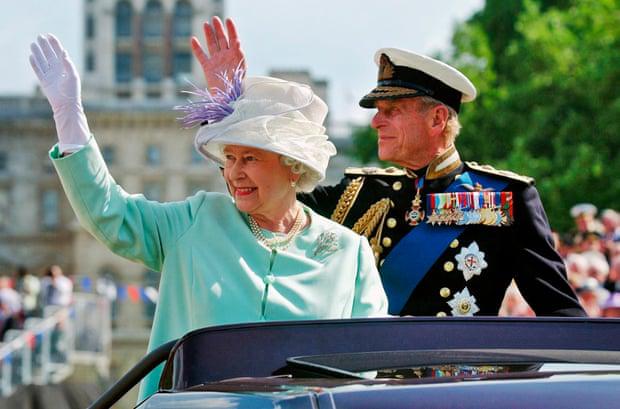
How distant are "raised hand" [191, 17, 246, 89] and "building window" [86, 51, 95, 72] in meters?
106

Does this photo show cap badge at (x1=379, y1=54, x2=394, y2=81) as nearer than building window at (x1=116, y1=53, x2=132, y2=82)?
Yes

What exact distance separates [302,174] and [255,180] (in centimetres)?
25

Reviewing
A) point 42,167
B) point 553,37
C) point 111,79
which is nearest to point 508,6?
point 553,37

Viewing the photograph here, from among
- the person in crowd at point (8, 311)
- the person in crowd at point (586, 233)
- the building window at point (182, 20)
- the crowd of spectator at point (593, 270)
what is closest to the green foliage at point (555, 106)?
the person in crowd at point (8, 311)

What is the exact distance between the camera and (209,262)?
439cm

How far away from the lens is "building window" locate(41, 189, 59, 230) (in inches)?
3826

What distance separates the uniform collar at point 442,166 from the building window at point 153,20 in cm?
10605

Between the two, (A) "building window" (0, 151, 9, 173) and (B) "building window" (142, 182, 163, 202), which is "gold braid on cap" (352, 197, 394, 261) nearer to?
(B) "building window" (142, 182, 163, 202)

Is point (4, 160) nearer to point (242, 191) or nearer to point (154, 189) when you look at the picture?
point (154, 189)

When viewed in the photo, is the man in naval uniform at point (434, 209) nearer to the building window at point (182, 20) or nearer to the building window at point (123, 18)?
the building window at point (182, 20)

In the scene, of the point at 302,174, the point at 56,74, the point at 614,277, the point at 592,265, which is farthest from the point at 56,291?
the point at 56,74

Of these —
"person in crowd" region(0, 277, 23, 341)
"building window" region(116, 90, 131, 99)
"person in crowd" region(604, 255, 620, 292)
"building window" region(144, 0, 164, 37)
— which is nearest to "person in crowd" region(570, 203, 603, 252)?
"person in crowd" region(604, 255, 620, 292)

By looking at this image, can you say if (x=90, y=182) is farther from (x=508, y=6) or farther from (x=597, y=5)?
(x=508, y=6)

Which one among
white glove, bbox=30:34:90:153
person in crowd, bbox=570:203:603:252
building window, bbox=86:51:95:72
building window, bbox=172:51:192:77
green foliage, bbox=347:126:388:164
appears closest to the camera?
white glove, bbox=30:34:90:153
